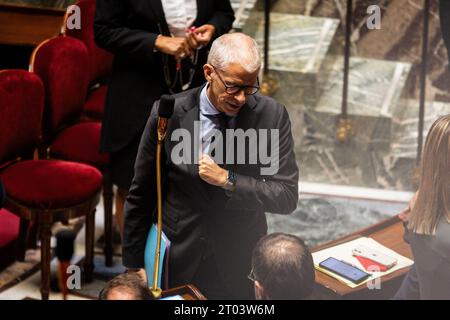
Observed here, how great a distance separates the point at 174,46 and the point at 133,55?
0.17 metres

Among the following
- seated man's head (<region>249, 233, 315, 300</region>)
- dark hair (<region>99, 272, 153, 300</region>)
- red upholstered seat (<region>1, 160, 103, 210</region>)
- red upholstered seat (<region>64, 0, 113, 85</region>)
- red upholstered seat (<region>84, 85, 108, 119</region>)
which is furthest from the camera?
red upholstered seat (<region>84, 85, 108, 119</region>)

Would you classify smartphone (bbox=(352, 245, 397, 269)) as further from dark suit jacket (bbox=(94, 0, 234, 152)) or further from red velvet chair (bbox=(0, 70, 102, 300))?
red velvet chair (bbox=(0, 70, 102, 300))

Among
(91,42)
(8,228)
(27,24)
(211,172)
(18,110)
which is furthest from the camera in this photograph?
(27,24)

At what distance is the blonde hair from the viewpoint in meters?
2.67

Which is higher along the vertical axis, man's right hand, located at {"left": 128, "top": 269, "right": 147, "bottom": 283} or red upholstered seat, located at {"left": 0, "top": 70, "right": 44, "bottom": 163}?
red upholstered seat, located at {"left": 0, "top": 70, "right": 44, "bottom": 163}

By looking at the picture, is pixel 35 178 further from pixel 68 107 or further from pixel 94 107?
pixel 94 107

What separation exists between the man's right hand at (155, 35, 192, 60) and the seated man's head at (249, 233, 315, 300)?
0.84 metres

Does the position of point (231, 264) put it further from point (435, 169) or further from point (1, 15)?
point (1, 15)

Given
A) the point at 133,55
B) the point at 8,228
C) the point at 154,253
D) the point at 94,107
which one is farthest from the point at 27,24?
the point at 154,253

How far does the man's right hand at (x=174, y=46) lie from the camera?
3.25 metres

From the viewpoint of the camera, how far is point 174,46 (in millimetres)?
3281

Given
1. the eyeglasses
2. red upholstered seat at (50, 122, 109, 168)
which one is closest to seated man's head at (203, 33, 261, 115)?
the eyeglasses

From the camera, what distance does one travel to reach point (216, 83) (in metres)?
2.67
